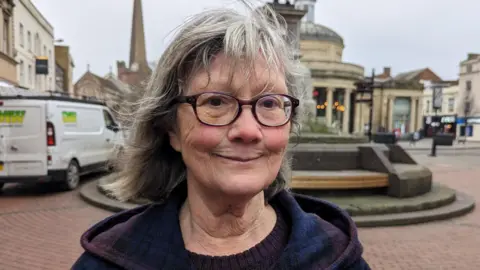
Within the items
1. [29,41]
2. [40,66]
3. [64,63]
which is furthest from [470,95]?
[64,63]

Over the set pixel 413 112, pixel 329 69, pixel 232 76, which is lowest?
pixel 232 76

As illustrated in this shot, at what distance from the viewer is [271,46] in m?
1.27

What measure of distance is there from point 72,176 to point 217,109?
9.04m

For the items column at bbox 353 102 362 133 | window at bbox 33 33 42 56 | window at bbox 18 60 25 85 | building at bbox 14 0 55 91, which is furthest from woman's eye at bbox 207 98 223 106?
column at bbox 353 102 362 133

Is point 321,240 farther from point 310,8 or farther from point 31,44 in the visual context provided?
point 310,8

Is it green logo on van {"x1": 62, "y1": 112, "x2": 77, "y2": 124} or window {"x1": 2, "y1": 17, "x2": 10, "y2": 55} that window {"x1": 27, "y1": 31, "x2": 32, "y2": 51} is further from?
green logo on van {"x1": 62, "y1": 112, "x2": 77, "y2": 124}

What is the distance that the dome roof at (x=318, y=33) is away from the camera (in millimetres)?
48625

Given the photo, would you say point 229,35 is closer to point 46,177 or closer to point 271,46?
point 271,46

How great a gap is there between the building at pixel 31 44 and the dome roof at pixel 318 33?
2964cm

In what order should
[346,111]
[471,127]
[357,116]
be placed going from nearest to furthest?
[471,127], [346,111], [357,116]

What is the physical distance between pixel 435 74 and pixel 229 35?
78376 millimetres

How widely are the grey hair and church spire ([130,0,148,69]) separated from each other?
62.6 metres

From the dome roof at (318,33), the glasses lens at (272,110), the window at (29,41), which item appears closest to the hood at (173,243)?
the glasses lens at (272,110)

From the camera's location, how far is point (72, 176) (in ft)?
30.5
